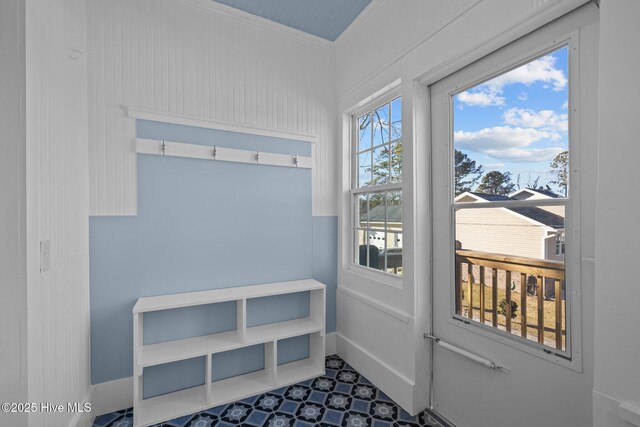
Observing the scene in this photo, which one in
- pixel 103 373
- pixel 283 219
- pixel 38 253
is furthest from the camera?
pixel 283 219

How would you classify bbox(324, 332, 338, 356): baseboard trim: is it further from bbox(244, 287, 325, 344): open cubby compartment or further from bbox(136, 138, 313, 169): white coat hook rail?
bbox(136, 138, 313, 169): white coat hook rail

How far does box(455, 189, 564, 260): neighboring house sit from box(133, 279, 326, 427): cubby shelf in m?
1.22

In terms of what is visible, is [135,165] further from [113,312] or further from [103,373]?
[103,373]

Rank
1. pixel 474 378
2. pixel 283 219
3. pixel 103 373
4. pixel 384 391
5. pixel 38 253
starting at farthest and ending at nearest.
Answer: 1. pixel 283 219
2. pixel 384 391
3. pixel 103 373
4. pixel 474 378
5. pixel 38 253

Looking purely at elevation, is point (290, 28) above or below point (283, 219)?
above

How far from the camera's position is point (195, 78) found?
2.27m

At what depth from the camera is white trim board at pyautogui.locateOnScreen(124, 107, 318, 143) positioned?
2080 mm

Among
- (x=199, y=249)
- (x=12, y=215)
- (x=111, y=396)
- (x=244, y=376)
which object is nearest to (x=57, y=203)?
(x=12, y=215)

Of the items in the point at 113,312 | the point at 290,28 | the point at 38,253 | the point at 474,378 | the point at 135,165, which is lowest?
the point at 474,378

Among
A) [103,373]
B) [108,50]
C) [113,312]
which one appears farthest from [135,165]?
[103,373]

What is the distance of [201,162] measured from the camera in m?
2.28

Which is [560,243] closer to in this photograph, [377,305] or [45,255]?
[377,305]

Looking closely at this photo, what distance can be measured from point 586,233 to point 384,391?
1.65 meters

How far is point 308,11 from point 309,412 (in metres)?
2.93
